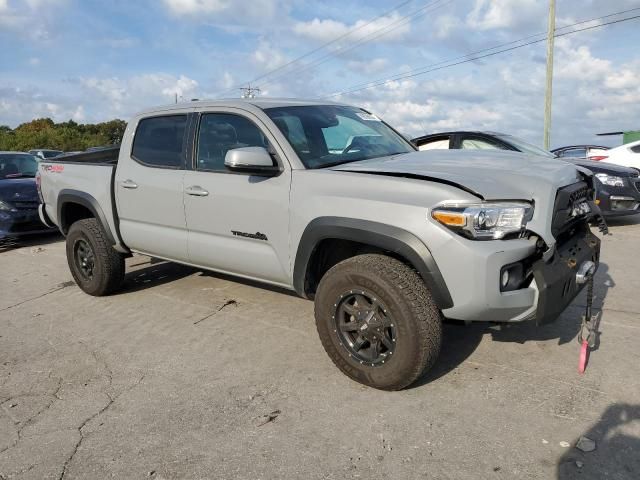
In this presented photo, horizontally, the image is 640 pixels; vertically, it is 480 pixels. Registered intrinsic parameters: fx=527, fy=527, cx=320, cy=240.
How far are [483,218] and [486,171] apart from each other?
0.44m

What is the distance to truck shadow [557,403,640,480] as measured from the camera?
2.34 m

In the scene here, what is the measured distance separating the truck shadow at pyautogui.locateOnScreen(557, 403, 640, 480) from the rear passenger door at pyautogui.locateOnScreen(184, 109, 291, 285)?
6.56ft

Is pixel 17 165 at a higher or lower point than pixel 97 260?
higher

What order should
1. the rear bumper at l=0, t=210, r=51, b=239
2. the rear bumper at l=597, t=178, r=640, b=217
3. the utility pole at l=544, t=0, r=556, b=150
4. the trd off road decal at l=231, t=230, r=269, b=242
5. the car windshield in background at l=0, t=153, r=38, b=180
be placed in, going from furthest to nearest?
the utility pole at l=544, t=0, r=556, b=150
the car windshield in background at l=0, t=153, r=38, b=180
the rear bumper at l=0, t=210, r=51, b=239
the rear bumper at l=597, t=178, r=640, b=217
the trd off road decal at l=231, t=230, r=269, b=242

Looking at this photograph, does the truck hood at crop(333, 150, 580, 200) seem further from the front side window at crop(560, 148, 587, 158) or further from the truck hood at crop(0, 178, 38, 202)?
the front side window at crop(560, 148, 587, 158)

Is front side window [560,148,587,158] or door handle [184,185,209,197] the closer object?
door handle [184,185,209,197]

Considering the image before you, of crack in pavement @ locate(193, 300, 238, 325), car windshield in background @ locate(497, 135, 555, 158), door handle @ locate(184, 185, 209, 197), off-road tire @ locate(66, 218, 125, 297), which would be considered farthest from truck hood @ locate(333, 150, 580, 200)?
car windshield in background @ locate(497, 135, 555, 158)

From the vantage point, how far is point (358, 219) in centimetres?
306

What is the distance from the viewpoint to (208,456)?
2613 mm

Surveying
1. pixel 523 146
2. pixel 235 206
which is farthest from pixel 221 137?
pixel 523 146

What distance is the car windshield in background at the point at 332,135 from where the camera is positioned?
3.72 m

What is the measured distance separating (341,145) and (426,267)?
1.45 metres

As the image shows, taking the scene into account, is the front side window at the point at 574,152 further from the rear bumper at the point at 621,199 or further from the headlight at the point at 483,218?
the headlight at the point at 483,218

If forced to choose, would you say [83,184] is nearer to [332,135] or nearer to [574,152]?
[332,135]
